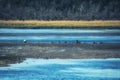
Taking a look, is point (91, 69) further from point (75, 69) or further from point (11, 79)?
point (11, 79)

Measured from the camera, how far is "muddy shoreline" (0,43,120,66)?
29109 mm

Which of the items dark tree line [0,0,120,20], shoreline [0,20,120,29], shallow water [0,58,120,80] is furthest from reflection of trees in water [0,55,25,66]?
dark tree line [0,0,120,20]

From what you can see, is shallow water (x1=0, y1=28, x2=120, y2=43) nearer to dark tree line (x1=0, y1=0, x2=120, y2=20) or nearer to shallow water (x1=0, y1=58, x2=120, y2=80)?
shallow water (x1=0, y1=58, x2=120, y2=80)

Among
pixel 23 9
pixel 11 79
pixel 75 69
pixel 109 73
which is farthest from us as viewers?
pixel 23 9

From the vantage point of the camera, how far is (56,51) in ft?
106

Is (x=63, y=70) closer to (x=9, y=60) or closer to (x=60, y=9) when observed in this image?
(x=9, y=60)

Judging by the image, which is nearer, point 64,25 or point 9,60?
point 9,60

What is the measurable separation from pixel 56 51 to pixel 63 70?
308 inches

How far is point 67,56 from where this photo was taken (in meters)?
29.6

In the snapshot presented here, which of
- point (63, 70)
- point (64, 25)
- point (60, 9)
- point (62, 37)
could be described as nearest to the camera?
point (63, 70)

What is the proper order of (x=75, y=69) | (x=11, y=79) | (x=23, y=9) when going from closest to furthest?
(x=11, y=79)
(x=75, y=69)
(x=23, y=9)

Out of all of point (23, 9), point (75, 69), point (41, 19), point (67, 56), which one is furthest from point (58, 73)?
point (23, 9)

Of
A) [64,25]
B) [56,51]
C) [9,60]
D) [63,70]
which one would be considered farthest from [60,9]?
[63,70]

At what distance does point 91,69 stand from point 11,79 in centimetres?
513
